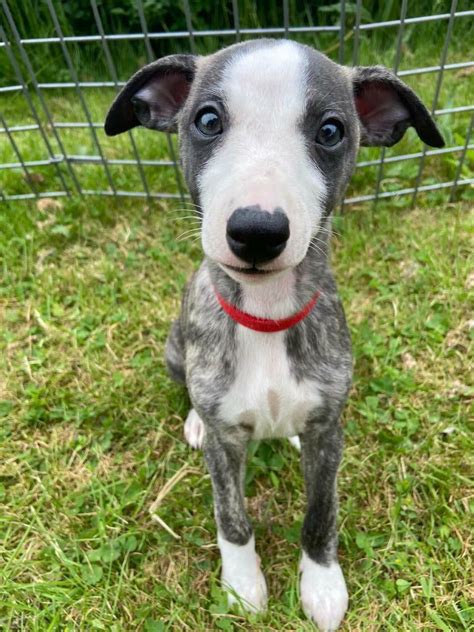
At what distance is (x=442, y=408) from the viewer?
3154 mm

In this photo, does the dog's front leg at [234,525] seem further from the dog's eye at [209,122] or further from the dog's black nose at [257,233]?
the dog's eye at [209,122]

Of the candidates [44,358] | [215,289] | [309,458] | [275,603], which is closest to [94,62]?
[44,358]

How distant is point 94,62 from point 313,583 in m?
4.60

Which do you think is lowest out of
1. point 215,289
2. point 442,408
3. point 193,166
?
point 442,408

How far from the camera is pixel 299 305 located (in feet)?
7.29

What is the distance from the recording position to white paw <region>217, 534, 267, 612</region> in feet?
8.11

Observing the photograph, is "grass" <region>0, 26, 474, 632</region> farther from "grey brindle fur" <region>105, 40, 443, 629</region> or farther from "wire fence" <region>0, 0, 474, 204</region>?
"grey brindle fur" <region>105, 40, 443, 629</region>

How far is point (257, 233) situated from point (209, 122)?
22.0 inches

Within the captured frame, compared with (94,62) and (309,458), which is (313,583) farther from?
(94,62)

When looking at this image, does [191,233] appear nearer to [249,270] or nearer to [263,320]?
[263,320]

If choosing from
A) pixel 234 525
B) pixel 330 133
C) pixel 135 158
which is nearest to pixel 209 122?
pixel 330 133

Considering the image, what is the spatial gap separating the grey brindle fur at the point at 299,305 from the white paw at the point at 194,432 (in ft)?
1.89

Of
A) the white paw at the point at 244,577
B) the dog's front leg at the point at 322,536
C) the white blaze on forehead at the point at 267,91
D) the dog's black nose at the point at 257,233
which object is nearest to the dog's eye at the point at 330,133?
the white blaze on forehead at the point at 267,91

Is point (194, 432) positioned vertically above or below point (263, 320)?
below
